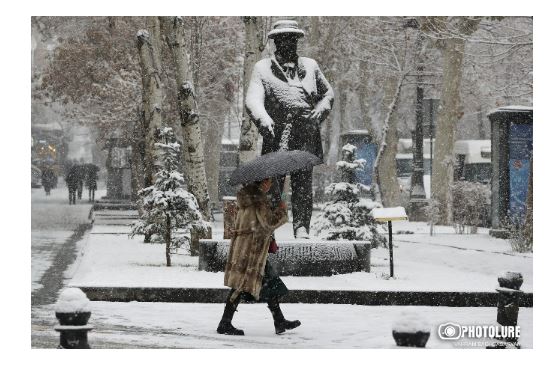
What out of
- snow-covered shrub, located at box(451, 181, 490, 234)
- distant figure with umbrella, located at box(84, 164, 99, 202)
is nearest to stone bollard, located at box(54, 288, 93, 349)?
distant figure with umbrella, located at box(84, 164, 99, 202)

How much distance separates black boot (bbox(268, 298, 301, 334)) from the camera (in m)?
10.1

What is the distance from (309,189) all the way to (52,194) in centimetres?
566

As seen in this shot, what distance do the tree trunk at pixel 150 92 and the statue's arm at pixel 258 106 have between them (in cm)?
539

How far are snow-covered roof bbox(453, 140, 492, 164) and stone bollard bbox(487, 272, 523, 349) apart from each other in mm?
21760

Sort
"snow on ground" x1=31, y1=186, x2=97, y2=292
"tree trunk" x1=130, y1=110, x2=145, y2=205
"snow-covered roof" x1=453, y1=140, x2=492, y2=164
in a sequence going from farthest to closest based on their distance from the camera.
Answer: "snow-covered roof" x1=453, y1=140, x2=492, y2=164 → "tree trunk" x1=130, y1=110, x2=145, y2=205 → "snow on ground" x1=31, y1=186, x2=97, y2=292

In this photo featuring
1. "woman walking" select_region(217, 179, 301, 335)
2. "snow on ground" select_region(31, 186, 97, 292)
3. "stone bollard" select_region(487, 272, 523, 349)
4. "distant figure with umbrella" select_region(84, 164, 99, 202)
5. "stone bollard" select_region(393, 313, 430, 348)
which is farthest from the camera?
"distant figure with umbrella" select_region(84, 164, 99, 202)

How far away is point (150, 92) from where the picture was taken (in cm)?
1831

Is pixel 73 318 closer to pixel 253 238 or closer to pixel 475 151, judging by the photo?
pixel 253 238

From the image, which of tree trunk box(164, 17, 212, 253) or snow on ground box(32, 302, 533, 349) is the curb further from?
tree trunk box(164, 17, 212, 253)

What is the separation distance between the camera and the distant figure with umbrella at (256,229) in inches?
386

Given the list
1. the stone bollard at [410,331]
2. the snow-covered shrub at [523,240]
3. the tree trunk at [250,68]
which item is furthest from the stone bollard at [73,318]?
the snow-covered shrub at [523,240]

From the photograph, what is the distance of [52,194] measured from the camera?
57.3 ft

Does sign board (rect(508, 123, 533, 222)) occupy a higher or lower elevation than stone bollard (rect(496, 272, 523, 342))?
higher

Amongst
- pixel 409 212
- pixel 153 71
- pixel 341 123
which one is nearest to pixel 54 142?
pixel 153 71
